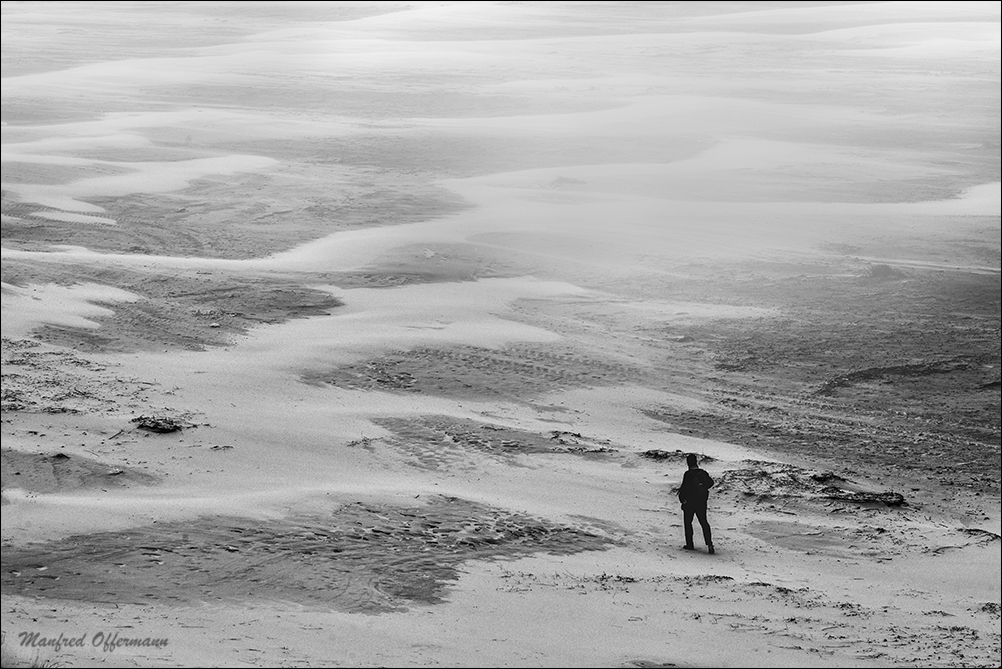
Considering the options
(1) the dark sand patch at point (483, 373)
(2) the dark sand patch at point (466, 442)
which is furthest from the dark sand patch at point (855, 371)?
(2) the dark sand patch at point (466, 442)

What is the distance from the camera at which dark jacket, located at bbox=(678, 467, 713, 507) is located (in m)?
9.60

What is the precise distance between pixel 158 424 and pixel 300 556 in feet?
12.6

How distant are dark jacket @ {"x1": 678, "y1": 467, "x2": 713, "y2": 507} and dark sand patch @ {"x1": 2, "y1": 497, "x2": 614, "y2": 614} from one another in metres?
1.13

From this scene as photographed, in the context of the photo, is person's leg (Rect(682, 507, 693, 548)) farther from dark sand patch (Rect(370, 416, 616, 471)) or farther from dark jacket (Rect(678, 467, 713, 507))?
dark sand patch (Rect(370, 416, 616, 471))

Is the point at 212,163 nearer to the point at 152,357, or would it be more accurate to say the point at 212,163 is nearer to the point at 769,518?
the point at 152,357

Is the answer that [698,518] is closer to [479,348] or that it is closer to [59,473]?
[59,473]

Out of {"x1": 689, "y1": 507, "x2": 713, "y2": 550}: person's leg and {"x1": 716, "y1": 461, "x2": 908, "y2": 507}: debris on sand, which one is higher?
{"x1": 689, "y1": 507, "x2": 713, "y2": 550}: person's leg

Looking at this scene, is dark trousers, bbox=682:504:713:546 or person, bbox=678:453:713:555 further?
dark trousers, bbox=682:504:713:546

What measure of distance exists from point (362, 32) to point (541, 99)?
613 cm

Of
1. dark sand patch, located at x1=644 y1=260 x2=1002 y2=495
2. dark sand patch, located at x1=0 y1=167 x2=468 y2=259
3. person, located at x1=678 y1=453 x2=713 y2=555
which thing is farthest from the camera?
dark sand patch, located at x1=0 y1=167 x2=468 y2=259

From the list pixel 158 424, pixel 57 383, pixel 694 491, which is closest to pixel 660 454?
pixel 694 491

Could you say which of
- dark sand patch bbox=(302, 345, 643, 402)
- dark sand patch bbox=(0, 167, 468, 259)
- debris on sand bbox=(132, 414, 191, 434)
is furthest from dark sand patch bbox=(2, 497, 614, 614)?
dark sand patch bbox=(0, 167, 468, 259)

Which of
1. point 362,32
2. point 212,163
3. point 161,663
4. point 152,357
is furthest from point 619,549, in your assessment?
point 362,32

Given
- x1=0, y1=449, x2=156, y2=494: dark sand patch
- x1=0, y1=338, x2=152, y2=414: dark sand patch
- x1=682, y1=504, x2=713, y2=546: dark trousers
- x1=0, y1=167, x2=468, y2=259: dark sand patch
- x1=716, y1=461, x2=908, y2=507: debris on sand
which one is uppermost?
x1=0, y1=167, x2=468, y2=259: dark sand patch
